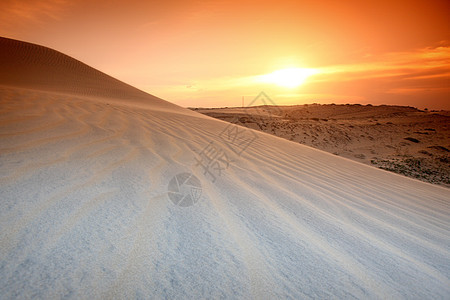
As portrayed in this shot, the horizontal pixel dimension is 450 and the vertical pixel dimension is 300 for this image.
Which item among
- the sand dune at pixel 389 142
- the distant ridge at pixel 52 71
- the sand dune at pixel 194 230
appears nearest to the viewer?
the sand dune at pixel 194 230

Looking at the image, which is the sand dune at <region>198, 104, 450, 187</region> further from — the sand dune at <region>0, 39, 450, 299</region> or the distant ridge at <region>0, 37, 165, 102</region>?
the distant ridge at <region>0, 37, 165, 102</region>

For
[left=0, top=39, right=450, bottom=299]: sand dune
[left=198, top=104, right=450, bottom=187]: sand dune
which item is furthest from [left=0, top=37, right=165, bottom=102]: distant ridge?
[left=0, top=39, right=450, bottom=299]: sand dune

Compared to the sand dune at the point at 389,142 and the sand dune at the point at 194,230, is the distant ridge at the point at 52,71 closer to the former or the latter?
the sand dune at the point at 389,142

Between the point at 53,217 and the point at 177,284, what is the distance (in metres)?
0.85

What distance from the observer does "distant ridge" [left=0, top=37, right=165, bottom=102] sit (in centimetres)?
1287

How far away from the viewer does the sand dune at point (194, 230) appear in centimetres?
105

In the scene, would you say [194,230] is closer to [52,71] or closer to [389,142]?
[389,142]

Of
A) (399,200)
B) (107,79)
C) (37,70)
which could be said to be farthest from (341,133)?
(37,70)

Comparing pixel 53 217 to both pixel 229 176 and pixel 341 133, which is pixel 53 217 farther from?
pixel 341 133

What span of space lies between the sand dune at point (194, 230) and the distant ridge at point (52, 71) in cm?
1080

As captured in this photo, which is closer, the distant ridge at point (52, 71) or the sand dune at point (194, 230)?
the sand dune at point (194, 230)

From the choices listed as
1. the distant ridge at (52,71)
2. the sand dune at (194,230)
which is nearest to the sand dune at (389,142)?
the sand dune at (194,230)

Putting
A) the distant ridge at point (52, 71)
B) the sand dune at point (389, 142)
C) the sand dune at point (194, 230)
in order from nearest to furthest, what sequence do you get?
the sand dune at point (194, 230) < the sand dune at point (389, 142) < the distant ridge at point (52, 71)

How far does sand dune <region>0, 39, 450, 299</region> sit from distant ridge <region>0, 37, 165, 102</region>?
35.4 feet
